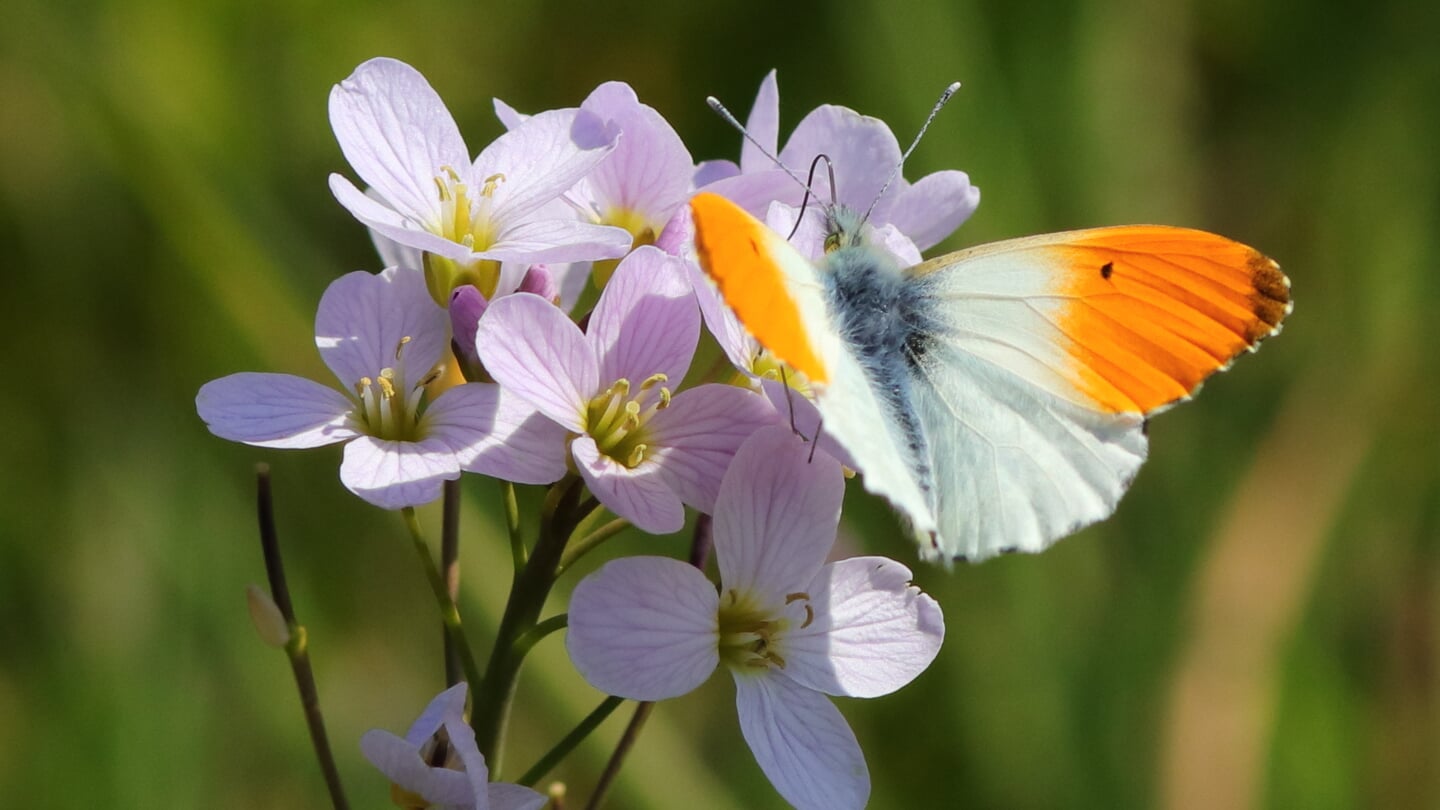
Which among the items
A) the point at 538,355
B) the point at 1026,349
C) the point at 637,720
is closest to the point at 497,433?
the point at 538,355

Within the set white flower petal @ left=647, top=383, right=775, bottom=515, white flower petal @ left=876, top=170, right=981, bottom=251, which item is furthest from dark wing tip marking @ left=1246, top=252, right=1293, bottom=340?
white flower petal @ left=647, top=383, right=775, bottom=515

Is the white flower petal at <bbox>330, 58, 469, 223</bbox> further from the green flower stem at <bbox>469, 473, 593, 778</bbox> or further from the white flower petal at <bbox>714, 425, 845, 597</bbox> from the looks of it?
the white flower petal at <bbox>714, 425, 845, 597</bbox>

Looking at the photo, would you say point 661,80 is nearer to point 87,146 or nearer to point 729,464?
point 87,146

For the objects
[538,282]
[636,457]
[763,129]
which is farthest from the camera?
[763,129]

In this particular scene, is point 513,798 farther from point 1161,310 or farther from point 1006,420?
point 1161,310

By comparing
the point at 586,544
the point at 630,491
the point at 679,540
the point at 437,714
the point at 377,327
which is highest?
the point at 377,327

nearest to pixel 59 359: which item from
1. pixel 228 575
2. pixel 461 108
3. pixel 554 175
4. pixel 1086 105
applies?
pixel 228 575

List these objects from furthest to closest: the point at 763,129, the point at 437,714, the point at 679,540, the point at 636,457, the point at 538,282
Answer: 1. the point at 679,540
2. the point at 763,129
3. the point at 538,282
4. the point at 636,457
5. the point at 437,714
